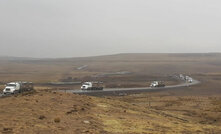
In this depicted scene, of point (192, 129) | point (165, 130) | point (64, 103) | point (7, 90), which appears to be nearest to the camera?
point (165, 130)

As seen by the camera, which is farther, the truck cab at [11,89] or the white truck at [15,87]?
the white truck at [15,87]

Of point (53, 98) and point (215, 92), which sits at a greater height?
point (53, 98)

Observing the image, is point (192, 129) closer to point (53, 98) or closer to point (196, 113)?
point (53, 98)

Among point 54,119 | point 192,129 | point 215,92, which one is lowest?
point 215,92

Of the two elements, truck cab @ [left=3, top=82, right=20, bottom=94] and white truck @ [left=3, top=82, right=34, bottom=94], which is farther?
white truck @ [left=3, top=82, right=34, bottom=94]

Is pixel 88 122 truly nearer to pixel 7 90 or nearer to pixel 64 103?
pixel 64 103

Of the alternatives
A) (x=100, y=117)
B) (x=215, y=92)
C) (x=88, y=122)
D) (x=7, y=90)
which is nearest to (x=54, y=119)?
(x=88, y=122)

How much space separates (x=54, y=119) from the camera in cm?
1744

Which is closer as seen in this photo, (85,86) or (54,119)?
(54,119)

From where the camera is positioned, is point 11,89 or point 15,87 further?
point 15,87

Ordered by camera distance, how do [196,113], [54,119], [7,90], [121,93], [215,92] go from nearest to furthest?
1. [54,119]
2. [196,113]
3. [7,90]
4. [121,93]
5. [215,92]

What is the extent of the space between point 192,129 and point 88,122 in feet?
23.1

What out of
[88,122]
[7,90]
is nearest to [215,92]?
Result: [7,90]

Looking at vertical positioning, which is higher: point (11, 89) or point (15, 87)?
point (15, 87)
